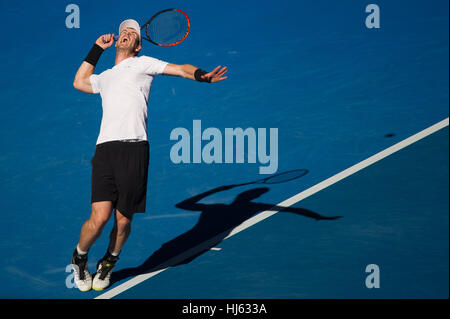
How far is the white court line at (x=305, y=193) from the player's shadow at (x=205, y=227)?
0.03m

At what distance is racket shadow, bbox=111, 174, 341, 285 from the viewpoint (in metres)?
6.11

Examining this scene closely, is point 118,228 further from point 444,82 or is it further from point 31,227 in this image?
point 444,82

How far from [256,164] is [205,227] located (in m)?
1.59

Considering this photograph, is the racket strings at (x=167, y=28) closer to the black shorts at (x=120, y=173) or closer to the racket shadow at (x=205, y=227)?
the black shorts at (x=120, y=173)

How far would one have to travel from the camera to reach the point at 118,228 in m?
5.41

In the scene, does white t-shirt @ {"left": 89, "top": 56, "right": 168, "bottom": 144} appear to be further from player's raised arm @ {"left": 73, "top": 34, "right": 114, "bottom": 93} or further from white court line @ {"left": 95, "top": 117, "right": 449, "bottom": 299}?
white court line @ {"left": 95, "top": 117, "right": 449, "bottom": 299}

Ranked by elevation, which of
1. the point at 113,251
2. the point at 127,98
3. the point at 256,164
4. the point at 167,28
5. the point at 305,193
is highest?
the point at 167,28

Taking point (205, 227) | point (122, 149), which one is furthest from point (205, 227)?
point (122, 149)

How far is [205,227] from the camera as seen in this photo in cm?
685

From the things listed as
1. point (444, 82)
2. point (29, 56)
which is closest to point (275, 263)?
point (444, 82)

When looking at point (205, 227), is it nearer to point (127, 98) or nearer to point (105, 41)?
point (127, 98)

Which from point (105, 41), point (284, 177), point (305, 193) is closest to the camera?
point (105, 41)

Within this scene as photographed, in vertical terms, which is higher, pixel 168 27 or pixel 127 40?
pixel 168 27

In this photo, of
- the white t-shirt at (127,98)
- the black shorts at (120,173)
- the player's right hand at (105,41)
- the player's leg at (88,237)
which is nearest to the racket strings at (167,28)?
the player's right hand at (105,41)
